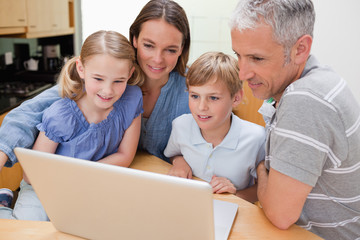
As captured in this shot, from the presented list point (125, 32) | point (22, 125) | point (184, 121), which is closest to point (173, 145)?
point (184, 121)

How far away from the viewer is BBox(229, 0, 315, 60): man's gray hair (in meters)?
0.90

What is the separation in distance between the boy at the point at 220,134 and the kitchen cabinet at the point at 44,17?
1.87 metres

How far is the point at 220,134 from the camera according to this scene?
1402 mm

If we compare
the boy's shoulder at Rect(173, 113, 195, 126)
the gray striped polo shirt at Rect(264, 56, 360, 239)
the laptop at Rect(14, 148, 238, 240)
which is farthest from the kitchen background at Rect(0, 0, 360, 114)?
the gray striped polo shirt at Rect(264, 56, 360, 239)

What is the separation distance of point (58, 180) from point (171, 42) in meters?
0.87

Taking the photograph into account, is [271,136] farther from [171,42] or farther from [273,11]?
[171,42]

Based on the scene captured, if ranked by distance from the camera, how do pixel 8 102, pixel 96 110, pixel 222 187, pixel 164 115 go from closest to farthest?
pixel 222 187 < pixel 96 110 < pixel 164 115 < pixel 8 102

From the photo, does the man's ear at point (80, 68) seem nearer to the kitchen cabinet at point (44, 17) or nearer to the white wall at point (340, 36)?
the kitchen cabinet at point (44, 17)

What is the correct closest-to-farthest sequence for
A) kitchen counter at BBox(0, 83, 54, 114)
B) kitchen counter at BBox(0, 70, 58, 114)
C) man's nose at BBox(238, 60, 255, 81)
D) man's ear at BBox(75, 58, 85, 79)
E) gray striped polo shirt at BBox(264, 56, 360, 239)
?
1. gray striped polo shirt at BBox(264, 56, 360, 239)
2. man's nose at BBox(238, 60, 255, 81)
3. man's ear at BBox(75, 58, 85, 79)
4. kitchen counter at BBox(0, 83, 54, 114)
5. kitchen counter at BBox(0, 70, 58, 114)

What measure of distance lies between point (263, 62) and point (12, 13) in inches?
91.0

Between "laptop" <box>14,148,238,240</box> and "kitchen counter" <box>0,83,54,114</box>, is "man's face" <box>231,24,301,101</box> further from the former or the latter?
"kitchen counter" <box>0,83,54,114</box>

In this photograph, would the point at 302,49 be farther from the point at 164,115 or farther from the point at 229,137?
the point at 164,115

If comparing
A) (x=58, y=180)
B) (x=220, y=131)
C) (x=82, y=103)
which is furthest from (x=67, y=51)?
(x=58, y=180)

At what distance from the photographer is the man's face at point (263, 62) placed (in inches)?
37.2
